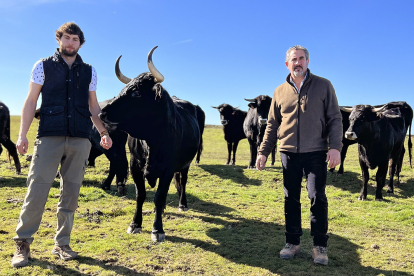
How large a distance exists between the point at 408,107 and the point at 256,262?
9.22 metres

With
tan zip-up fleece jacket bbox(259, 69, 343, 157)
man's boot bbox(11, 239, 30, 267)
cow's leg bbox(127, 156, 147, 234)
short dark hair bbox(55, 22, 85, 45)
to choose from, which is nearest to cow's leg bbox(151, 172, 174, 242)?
cow's leg bbox(127, 156, 147, 234)

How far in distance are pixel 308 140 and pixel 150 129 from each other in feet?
7.78

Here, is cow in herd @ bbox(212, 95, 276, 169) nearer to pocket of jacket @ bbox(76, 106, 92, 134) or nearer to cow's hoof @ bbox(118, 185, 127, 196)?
cow's hoof @ bbox(118, 185, 127, 196)

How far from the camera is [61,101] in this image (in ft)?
12.8

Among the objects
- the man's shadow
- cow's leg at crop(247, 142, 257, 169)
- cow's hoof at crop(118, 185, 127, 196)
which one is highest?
cow's leg at crop(247, 142, 257, 169)

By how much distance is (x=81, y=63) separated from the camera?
413 cm

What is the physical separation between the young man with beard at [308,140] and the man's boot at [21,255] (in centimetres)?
330

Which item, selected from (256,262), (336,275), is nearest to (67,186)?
(256,262)

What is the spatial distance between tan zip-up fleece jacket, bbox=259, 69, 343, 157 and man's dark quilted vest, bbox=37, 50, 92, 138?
108 inches

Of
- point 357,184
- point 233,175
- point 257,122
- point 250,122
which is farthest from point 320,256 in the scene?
point 250,122

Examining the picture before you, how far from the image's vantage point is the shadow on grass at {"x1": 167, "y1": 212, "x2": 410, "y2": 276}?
158 inches

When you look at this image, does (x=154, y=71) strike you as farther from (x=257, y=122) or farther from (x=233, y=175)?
(x=257, y=122)

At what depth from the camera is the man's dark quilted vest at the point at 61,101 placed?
3.85m

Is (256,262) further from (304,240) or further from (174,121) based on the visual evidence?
(174,121)
